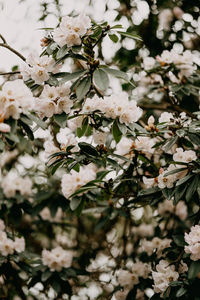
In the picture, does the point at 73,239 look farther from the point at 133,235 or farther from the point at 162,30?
the point at 162,30

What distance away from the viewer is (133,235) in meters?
3.27

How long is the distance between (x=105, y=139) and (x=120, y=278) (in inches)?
39.0

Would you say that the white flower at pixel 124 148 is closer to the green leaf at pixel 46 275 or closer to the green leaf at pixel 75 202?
the green leaf at pixel 75 202

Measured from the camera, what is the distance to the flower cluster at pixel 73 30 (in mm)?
1424

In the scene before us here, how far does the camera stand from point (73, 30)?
4.67ft

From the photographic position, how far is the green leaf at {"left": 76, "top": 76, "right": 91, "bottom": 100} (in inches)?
55.0

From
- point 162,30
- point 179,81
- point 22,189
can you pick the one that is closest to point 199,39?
point 162,30

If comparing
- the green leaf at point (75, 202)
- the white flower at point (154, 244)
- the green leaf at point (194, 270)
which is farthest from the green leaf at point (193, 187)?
the white flower at point (154, 244)

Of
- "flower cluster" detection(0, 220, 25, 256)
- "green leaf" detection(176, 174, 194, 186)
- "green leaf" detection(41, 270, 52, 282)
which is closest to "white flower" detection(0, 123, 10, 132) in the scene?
"green leaf" detection(176, 174, 194, 186)

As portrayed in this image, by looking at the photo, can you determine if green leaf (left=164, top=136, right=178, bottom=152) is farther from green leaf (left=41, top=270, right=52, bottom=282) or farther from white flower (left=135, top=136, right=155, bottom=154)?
green leaf (left=41, top=270, right=52, bottom=282)

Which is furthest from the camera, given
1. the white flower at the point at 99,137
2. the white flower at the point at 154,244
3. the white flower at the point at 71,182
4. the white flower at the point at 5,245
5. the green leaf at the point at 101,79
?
the white flower at the point at 154,244

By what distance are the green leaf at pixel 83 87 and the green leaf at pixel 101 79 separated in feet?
0.15

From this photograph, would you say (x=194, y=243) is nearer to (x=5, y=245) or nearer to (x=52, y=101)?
(x=52, y=101)

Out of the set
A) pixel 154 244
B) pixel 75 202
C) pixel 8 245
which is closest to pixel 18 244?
pixel 8 245
